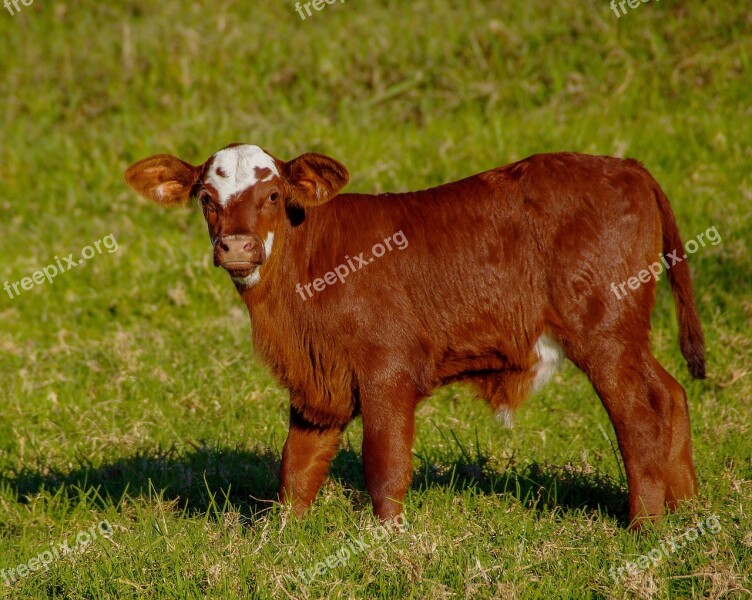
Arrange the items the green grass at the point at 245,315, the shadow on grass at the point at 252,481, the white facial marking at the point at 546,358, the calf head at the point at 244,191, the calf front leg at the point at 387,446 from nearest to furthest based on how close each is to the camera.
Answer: the green grass at the point at 245,315, the calf head at the point at 244,191, the calf front leg at the point at 387,446, the white facial marking at the point at 546,358, the shadow on grass at the point at 252,481

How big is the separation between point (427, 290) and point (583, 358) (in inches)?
30.6

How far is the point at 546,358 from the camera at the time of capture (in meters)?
5.38

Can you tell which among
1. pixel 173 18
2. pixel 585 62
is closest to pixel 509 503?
pixel 585 62

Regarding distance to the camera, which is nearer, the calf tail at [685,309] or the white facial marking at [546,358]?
the white facial marking at [546,358]

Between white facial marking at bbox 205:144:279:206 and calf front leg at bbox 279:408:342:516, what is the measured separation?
1.16 meters

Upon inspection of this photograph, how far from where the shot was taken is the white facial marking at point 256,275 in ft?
17.2

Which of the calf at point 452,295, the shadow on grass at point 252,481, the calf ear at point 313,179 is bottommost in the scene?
the shadow on grass at point 252,481

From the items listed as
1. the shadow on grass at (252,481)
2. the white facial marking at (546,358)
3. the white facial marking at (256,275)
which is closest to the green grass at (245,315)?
the shadow on grass at (252,481)

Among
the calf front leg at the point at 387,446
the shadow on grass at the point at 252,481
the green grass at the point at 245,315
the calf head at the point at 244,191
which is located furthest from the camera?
the shadow on grass at the point at 252,481

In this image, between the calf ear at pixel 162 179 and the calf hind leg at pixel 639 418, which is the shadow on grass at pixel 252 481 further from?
the calf ear at pixel 162 179

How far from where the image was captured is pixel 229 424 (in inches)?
271

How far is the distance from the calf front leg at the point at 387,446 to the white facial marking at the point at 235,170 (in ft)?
3.55

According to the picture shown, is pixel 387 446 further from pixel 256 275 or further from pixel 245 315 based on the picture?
pixel 245 315

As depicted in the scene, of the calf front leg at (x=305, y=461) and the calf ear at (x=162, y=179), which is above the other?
the calf ear at (x=162, y=179)
